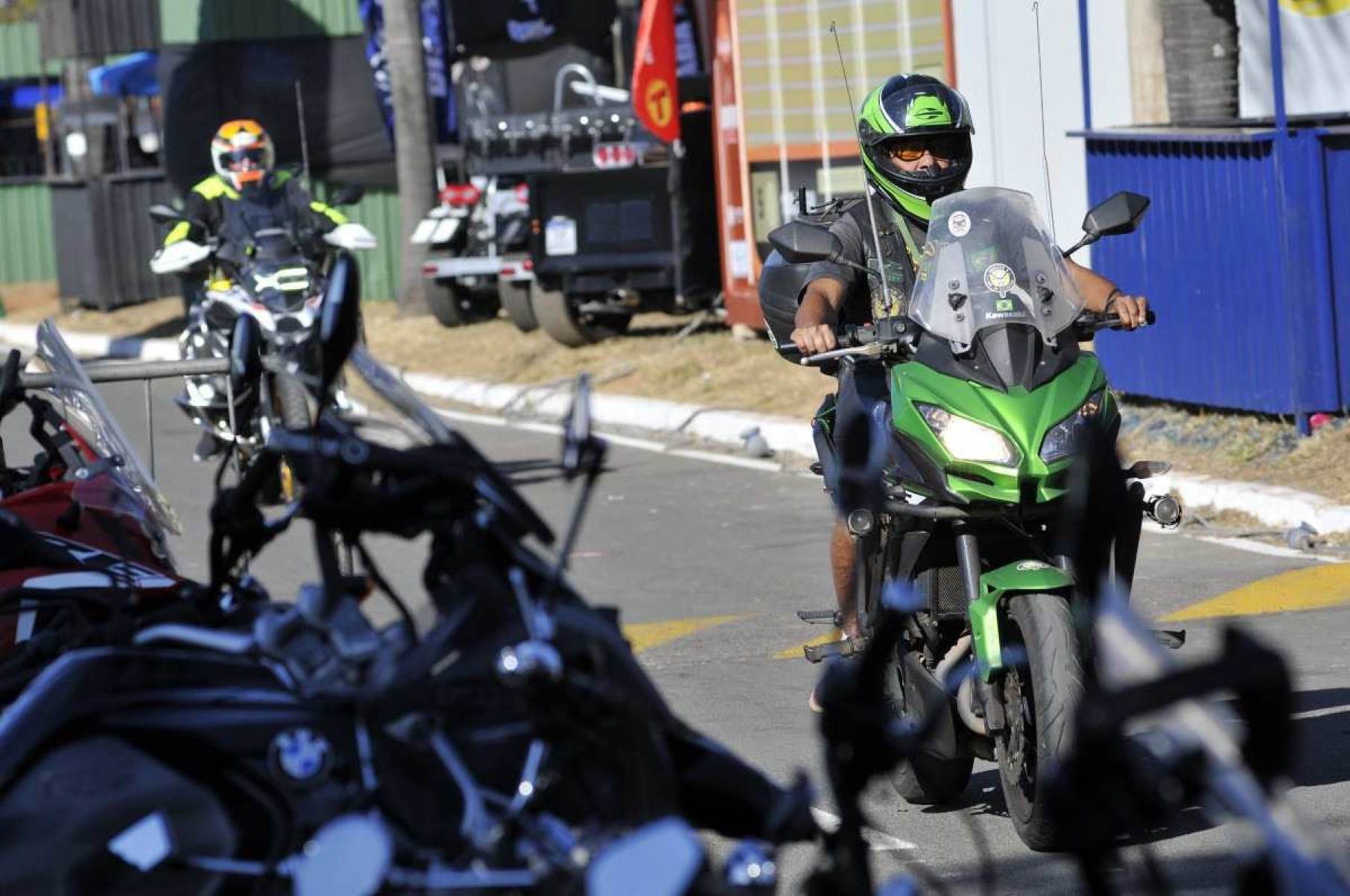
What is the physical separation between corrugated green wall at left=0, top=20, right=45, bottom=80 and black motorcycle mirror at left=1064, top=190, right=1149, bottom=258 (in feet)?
132

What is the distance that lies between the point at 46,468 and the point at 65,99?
27196 mm

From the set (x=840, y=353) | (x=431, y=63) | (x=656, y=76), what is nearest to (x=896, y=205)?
(x=840, y=353)

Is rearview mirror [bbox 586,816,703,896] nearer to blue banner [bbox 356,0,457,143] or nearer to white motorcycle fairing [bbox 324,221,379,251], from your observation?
white motorcycle fairing [bbox 324,221,379,251]

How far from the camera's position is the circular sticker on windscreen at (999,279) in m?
6.08

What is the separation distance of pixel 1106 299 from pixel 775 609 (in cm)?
330

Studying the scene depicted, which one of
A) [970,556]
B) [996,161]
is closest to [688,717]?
[970,556]

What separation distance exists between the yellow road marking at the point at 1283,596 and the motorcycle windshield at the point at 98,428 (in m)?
4.23

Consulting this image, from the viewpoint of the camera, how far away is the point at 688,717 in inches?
301

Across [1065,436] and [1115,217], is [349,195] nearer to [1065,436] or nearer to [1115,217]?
[1115,217]

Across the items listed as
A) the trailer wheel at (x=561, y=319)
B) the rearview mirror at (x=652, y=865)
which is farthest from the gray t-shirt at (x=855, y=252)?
the trailer wheel at (x=561, y=319)

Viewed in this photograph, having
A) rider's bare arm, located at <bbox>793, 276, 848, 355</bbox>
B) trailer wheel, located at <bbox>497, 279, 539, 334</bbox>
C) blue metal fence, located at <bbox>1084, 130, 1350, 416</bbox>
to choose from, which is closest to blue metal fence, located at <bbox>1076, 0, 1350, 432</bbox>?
blue metal fence, located at <bbox>1084, 130, 1350, 416</bbox>

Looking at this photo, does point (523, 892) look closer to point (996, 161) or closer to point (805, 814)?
point (805, 814)

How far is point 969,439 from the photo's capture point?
5.77 meters

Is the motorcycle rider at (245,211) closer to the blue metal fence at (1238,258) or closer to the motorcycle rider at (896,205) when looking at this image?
the blue metal fence at (1238,258)
